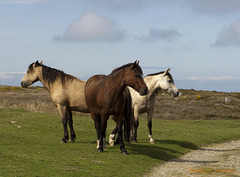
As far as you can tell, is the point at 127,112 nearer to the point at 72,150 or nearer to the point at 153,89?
the point at 153,89

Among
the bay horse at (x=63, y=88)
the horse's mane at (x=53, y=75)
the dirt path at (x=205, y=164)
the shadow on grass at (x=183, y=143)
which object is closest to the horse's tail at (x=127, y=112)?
the bay horse at (x=63, y=88)

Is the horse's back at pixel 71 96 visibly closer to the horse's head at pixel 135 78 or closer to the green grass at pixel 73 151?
the green grass at pixel 73 151

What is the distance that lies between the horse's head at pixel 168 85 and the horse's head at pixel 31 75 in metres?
5.99

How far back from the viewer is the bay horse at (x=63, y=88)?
608 inches

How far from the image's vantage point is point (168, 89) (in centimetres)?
1591

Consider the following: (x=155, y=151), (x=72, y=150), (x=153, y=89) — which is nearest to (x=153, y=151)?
(x=155, y=151)

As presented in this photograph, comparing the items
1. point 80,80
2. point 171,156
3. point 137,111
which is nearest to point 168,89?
point 137,111

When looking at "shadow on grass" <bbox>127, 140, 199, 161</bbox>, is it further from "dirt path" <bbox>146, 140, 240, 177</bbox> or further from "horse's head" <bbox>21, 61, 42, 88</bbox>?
"horse's head" <bbox>21, 61, 42, 88</bbox>

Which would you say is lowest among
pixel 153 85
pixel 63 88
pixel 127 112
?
pixel 127 112

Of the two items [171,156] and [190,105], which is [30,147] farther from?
[190,105]

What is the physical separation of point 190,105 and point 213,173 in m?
42.3

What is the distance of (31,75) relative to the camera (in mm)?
16453

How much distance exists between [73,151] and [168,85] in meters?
Result: 5.40

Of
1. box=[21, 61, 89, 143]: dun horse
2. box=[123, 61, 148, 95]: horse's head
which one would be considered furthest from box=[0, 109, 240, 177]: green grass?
box=[123, 61, 148, 95]: horse's head
